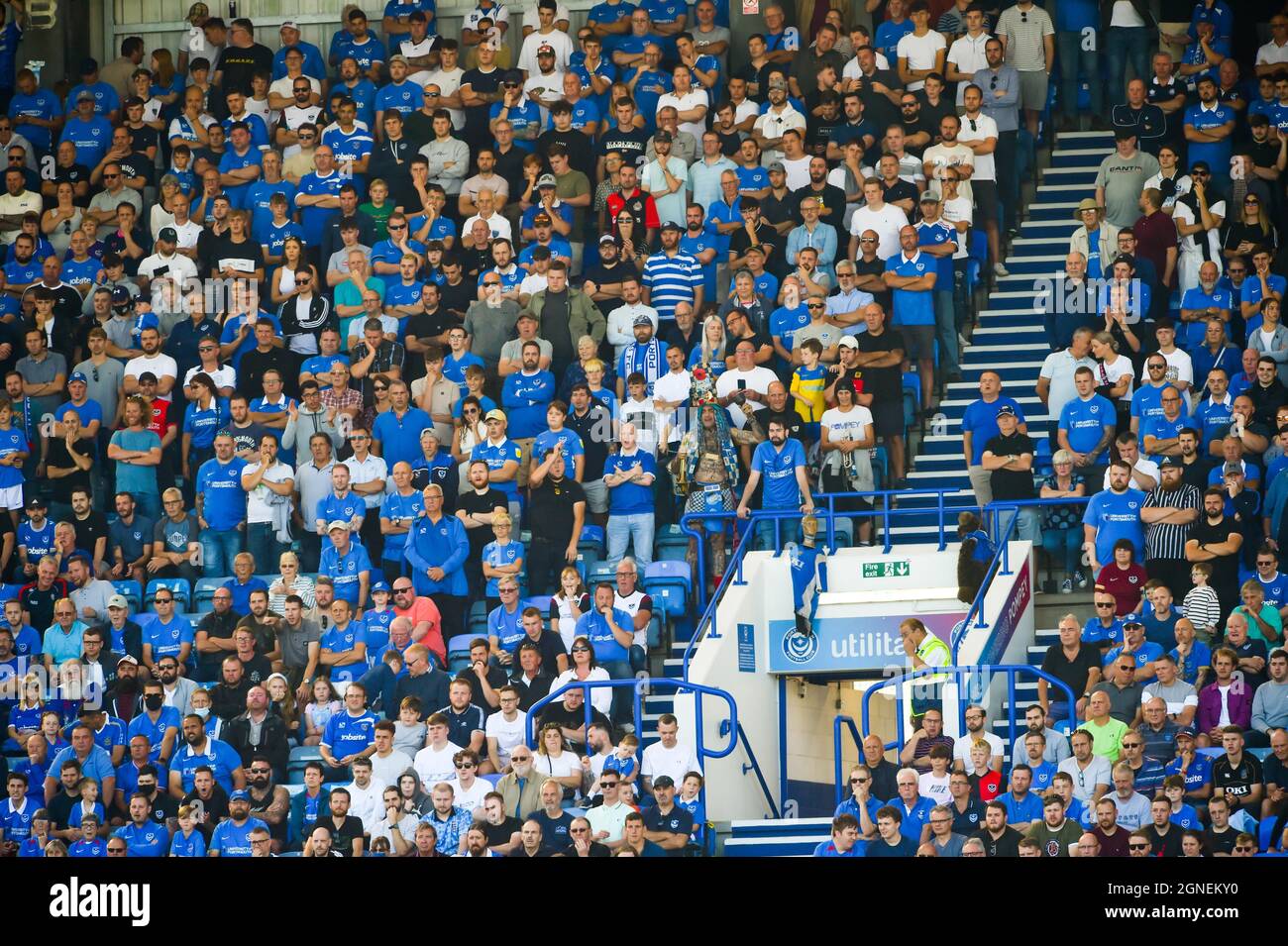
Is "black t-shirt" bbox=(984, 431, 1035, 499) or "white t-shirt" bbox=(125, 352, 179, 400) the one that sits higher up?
"white t-shirt" bbox=(125, 352, 179, 400)

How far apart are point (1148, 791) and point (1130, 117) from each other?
228 inches

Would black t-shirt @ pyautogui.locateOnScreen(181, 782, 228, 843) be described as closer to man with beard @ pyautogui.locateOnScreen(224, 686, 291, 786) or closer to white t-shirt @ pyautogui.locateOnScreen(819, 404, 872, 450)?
man with beard @ pyautogui.locateOnScreen(224, 686, 291, 786)

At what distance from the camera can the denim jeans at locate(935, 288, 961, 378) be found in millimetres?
16625

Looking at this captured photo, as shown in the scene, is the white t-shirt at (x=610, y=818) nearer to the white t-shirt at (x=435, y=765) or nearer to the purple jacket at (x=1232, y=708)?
the white t-shirt at (x=435, y=765)

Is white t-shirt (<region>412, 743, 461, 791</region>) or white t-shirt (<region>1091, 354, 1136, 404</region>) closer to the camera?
white t-shirt (<region>412, 743, 461, 791</region>)

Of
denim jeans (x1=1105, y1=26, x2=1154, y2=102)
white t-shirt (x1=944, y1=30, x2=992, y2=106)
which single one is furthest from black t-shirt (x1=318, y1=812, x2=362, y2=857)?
denim jeans (x1=1105, y1=26, x2=1154, y2=102)

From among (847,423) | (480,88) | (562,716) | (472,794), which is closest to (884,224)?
(847,423)

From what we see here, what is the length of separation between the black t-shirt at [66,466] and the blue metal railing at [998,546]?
21.6 ft

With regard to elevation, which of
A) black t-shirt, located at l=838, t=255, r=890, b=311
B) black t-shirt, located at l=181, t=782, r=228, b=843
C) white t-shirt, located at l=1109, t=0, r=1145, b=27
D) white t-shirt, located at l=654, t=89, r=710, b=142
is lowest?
black t-shirt, located at l=181, t=782, r=228, b=843

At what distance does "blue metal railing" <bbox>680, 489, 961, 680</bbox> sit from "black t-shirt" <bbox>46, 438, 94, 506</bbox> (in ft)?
15.2

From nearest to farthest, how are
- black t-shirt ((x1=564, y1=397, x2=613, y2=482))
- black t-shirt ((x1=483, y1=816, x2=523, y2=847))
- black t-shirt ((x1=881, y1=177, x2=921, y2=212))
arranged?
black t-shirt ((x1=483, y1=816, x2=523, y2=847)) < black t-shirt ((x1=564, y1=397, x2=613, y2=482)) < black t-shirt ((x1=881, y1=177, x2=921, y2=212))

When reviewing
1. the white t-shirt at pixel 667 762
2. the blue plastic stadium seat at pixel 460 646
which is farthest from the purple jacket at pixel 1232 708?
the blue plastic stadium seat at pixel 460 646

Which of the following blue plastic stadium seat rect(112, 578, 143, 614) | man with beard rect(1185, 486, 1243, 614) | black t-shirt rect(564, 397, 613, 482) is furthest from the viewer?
blue plastic stadium seat rect(112, 578, 143, 614)

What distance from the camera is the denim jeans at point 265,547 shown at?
16.6 metres
